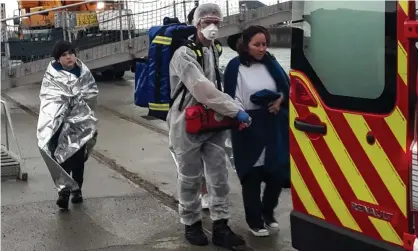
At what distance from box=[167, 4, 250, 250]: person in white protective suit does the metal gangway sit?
8312mm

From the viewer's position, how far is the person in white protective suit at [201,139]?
4.50 meters

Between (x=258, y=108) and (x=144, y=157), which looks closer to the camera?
(x=258, y=108)

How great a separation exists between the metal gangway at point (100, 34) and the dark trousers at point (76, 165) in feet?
23.1

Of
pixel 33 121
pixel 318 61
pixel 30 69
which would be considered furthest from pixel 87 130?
pixel 30 69

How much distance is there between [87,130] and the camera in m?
6.00

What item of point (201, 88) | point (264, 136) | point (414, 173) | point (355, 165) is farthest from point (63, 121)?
point (414, 173)

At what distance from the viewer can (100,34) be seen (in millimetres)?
13914

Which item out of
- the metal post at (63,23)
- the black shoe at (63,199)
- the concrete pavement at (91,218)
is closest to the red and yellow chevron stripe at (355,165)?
the concrete pavement at (91,218)

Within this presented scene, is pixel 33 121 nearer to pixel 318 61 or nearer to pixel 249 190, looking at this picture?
pixel 249 190

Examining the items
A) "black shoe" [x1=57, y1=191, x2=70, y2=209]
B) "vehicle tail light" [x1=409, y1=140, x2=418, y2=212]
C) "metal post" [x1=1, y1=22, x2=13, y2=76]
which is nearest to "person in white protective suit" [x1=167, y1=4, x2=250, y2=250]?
"black shoe" [x1=57, y1=191, x2=70, y2=209]

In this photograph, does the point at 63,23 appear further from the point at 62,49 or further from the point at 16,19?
the point at 62,49

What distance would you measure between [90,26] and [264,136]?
9908 mm

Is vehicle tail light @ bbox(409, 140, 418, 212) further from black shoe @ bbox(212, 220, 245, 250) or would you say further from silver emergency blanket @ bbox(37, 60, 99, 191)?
silver emergency blanket @ bbox(37, 60, 99, 191)

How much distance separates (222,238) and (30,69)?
9196mm
